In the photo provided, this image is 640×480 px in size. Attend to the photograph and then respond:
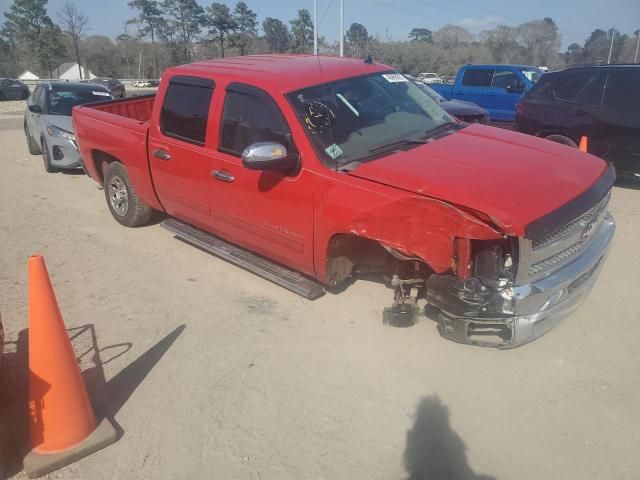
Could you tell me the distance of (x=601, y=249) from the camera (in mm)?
3670

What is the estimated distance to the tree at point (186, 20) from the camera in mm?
67625

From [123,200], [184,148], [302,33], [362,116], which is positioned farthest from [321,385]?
[302,33]

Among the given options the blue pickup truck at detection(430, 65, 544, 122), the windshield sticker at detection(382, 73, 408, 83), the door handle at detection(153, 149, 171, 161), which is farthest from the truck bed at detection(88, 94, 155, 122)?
the blue pickup truck at detection(430, 65, 544, 122)

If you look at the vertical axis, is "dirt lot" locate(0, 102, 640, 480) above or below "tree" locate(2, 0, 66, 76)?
below

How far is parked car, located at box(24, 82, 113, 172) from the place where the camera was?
893 centimetres

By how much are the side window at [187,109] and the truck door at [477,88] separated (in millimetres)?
11520

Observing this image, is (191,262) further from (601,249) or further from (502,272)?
(601,249)

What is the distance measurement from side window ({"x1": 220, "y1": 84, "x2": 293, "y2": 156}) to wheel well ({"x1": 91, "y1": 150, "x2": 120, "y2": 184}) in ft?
8.12

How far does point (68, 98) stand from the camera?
9.92m

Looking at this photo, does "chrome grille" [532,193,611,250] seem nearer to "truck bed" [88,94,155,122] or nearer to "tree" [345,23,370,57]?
"truck bed" [88,94,155,122]

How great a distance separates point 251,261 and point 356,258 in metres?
1.06

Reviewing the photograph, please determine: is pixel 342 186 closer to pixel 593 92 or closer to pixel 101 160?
pixel 101 160

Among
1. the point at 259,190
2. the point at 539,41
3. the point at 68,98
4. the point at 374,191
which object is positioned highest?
the point at 539,41

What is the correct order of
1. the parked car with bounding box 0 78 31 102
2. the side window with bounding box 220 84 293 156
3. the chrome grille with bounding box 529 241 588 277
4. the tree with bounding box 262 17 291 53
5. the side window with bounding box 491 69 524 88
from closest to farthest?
the chrome grille with bounding box 529 241 588 277
the side window with bounding box 220 84 293 156
the side window with bounding box 491 69 524 88
the parked car with bounding box 0 78 31 102
the tree with bounding box 262 17 291 53
